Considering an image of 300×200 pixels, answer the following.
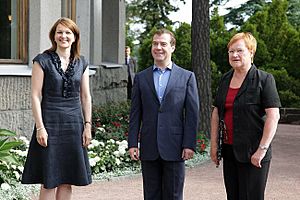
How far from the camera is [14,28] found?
10492mm

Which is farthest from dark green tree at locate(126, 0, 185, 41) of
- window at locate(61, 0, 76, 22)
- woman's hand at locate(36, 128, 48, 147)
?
woman's hand at locate(36, 128, 48, 147)

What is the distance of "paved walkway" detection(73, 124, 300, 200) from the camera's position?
7.46 m

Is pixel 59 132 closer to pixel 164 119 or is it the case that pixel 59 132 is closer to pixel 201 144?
pixel 164 119

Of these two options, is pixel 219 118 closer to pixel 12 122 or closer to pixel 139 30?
pixel 12 122

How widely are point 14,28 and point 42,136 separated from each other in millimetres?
5737

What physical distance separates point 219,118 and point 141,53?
20832 millimetres

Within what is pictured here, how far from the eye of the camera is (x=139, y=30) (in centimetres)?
4491

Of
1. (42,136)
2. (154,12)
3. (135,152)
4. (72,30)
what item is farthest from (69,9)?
(154,12)

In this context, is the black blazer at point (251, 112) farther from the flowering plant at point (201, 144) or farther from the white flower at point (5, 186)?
the flowering plant at point (201, 144)

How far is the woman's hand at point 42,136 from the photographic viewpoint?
5.13 metres

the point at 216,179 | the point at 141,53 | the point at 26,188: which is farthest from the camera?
the point at 141,53

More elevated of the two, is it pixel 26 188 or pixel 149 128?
pixel 149 128

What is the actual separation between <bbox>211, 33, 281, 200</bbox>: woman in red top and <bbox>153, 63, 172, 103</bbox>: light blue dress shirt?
52cm

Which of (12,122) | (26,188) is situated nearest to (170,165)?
(26,188)
